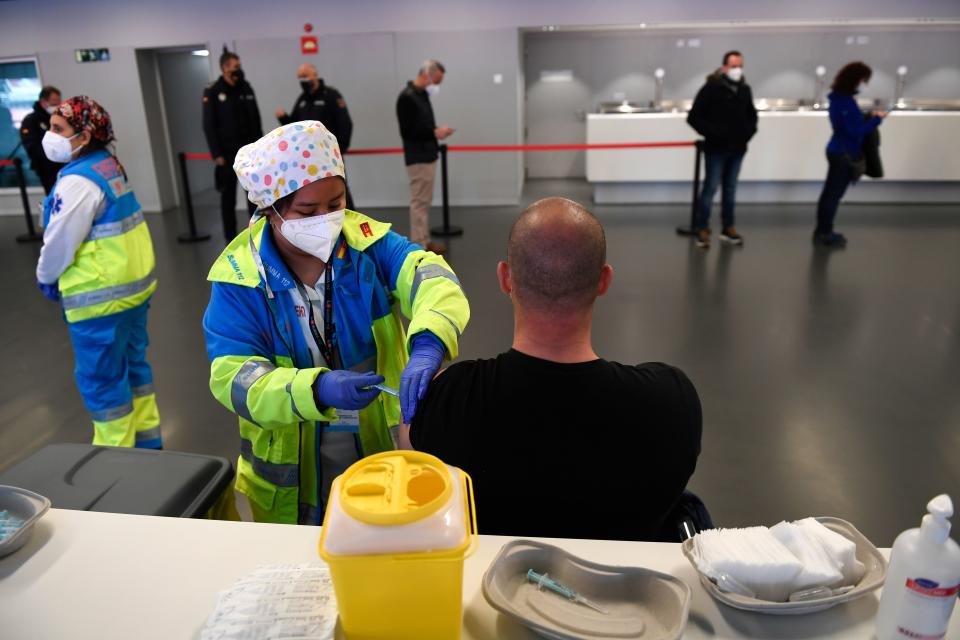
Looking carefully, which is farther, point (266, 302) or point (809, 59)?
point (809, 59)

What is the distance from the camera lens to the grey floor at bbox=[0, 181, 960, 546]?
2.83 meters

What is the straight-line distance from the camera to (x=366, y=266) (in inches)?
68.9

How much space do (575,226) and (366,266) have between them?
2.04 ft

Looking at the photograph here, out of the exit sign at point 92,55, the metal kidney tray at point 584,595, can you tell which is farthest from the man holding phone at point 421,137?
the metal kidney tray at point 584,595

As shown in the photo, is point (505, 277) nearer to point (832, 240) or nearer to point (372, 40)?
point (832, 240)

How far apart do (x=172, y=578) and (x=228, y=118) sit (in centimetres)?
602

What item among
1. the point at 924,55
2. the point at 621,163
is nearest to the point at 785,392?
the point at 621,163

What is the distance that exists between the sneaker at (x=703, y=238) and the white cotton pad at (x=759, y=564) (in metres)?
5.58

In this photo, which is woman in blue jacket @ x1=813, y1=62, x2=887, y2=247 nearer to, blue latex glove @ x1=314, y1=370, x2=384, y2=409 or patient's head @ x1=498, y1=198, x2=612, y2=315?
patient's head @ x1=498, y1=198, x2=612, y2=315

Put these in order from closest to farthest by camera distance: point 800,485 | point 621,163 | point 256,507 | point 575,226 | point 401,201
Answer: point 575,226, point 256,507, point 800,485, point 621,163, point 401,201

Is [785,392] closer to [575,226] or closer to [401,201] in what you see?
[575,226]

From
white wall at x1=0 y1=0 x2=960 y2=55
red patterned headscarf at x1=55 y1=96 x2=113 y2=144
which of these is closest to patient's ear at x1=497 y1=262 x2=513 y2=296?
red patterned headscarf at x1=55 y1=96 x2=113 y2=144

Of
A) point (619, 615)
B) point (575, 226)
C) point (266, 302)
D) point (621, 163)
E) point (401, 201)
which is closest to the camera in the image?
point (619, 615)

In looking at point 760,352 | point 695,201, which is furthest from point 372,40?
point 760,352
